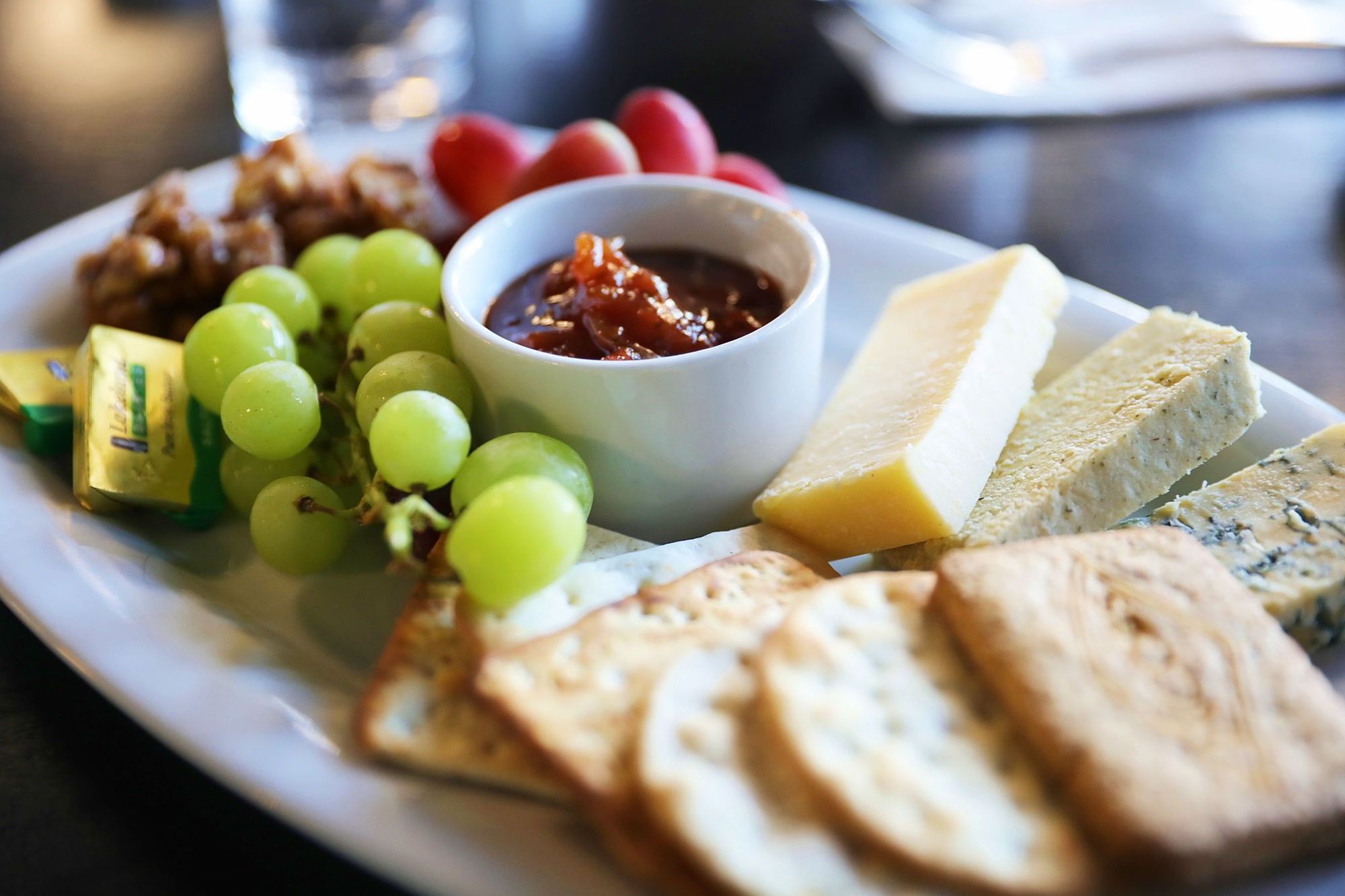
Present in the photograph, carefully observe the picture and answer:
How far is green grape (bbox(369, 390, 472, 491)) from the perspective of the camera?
1.14 m

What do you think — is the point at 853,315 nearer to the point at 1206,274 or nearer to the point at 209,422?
the point at 1206,274

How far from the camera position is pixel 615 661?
976mm

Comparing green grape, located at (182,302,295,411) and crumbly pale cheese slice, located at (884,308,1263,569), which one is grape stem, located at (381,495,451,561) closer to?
green grape, located at (182,302,295,411)

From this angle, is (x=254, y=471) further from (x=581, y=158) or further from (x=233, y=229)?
(x=581, y=158)

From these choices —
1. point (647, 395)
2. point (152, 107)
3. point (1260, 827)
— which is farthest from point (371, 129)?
point (1260, 827)

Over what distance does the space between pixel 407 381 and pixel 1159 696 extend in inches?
34.4

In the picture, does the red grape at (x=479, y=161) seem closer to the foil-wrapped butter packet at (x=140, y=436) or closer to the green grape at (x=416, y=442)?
the foil-wrapped butter packet at (x=140, y=436)

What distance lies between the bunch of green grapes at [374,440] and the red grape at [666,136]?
0.51 m

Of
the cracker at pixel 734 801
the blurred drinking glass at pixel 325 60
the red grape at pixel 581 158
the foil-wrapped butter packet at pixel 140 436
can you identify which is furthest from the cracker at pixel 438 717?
the blurred drinking glass at pixel 325 60

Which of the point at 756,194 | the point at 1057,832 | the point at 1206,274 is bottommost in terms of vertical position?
the point at 1206,274

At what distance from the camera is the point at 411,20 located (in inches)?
106

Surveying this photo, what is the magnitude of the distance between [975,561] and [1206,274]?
1389 millimetres

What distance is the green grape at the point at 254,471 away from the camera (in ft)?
4.43

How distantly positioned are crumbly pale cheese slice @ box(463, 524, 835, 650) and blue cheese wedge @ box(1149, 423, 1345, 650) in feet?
1.39
